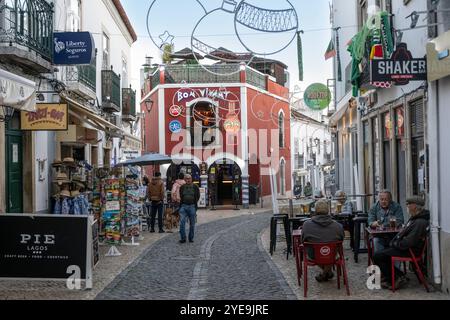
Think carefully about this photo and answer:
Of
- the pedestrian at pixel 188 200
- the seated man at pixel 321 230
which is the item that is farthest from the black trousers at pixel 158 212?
the seated man at pixel 321 230

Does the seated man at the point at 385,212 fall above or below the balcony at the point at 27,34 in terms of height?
below

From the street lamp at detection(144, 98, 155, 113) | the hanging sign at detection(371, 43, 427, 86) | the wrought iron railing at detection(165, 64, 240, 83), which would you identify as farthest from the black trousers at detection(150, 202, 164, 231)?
the wrought iron railing at detection(165, 64, 240, 83)

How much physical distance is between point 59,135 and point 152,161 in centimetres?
434

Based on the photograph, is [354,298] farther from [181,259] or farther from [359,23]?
[359,23]

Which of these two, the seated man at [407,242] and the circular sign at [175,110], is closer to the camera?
the seated man at [407,242]

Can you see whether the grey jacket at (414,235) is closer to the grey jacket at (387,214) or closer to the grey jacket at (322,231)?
the grey jacket at (322,231)

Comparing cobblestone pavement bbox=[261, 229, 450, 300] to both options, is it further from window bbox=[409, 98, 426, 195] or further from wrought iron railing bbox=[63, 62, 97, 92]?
wrought iron railing bbox=[63, 62, 97, 92]

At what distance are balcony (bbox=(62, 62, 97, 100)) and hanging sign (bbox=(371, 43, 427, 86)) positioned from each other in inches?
311

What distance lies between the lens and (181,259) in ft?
36.3

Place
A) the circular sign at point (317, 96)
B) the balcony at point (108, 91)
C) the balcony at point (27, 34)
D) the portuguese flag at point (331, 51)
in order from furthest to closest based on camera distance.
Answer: the balcony at point (108, 91) < the circular sign at point (317, 96) < the portuguese flag at point (331, 51) < the balcony at point (27, 34)

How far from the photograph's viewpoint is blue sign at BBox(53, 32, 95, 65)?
12109 millimetres

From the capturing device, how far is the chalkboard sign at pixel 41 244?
7793 mm

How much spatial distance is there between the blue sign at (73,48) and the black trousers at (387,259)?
7.03 metres

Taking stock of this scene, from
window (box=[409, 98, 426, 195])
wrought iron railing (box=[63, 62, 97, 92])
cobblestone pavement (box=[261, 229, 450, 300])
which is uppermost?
wrought iron railing (box=[63, 62, 97, 92])
